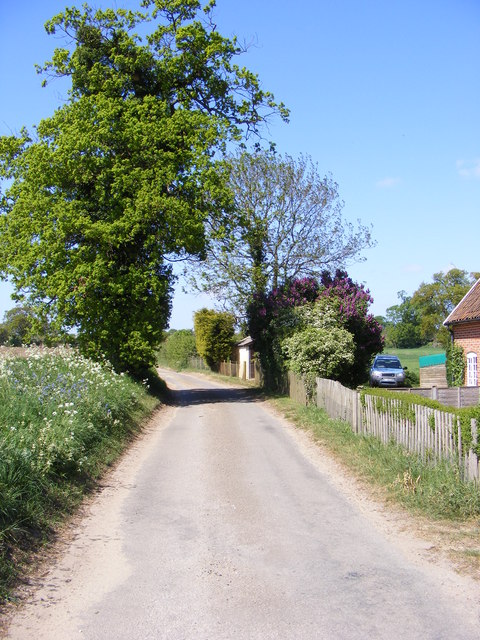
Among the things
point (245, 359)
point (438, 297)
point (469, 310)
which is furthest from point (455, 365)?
point (438, 297)

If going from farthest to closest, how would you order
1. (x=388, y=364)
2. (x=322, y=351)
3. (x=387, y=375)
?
(x=388, y=364)
(x=387, y=375)
(x=322, y=351)

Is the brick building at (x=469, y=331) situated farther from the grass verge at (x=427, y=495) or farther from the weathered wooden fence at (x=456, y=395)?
the grass verge at (x=427, y=495)

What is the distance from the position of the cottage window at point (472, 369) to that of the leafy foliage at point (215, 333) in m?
31.4

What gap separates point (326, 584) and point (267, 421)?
44.1 feet

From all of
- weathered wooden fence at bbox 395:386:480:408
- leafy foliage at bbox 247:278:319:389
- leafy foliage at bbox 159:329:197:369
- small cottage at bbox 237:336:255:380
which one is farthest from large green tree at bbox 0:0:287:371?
leafy foliage at bbox 159:329:197:369

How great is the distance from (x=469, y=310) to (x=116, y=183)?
16.2 metres

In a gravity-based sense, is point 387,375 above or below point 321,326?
below

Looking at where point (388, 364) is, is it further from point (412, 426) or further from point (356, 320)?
point (412, 426)

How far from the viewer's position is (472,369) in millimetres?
26531

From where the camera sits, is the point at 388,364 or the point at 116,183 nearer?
the point at 116,183

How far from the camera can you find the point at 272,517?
8.05 meters

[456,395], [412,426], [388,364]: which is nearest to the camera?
[412,426]

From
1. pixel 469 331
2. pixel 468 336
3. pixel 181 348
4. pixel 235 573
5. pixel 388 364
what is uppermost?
pixel 181 348

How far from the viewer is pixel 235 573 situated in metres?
6.10
